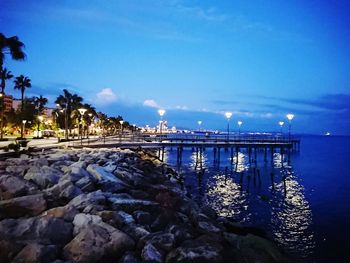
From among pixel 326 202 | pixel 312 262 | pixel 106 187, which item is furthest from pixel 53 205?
pixel 326 202

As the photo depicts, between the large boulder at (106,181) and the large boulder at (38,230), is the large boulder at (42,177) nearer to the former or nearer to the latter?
the large boulder at (106,181)

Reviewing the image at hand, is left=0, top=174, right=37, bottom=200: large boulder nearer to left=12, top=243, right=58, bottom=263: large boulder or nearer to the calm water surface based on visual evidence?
left=12, top=243, right=58, bottom=263: large boulder

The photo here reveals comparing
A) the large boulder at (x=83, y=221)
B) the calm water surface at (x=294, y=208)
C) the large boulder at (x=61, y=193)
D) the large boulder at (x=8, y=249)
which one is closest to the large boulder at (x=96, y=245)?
the large boulder at (x=83, y=221)

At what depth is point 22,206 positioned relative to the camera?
923cm

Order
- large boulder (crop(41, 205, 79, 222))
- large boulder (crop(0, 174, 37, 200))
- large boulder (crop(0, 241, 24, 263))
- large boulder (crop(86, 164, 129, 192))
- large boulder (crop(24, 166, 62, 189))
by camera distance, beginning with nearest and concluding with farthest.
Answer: large boulder (crop(0, 241, 24, 263)) → large boulder (crop(41, 205, 79, 222)) → large boulder (crop(0, 174, 37, 200)) → large boulder (crop(24, 166, 62, 189)) → large boulder (crop(86, 164, 129, 192))

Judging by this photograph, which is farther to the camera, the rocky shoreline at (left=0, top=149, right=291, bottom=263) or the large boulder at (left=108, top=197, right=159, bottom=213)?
the large boulder at (left=108, top=197, right=159, bottom=213)

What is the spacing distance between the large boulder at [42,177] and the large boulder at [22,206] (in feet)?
8.15

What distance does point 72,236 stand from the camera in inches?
320

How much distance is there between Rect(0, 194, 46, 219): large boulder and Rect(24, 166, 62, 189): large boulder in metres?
2.49

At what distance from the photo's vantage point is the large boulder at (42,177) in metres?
12.0

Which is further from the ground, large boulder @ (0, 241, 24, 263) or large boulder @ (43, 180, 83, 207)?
large boulder @ (43, 180, 83, 207)

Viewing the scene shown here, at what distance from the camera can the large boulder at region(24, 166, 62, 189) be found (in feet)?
39.5

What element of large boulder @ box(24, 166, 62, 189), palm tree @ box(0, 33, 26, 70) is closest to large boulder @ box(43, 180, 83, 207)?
large boulder @ box(24, 166, 62, 189)

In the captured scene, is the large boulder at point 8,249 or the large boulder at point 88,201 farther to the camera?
the large boulder at point 88,201
